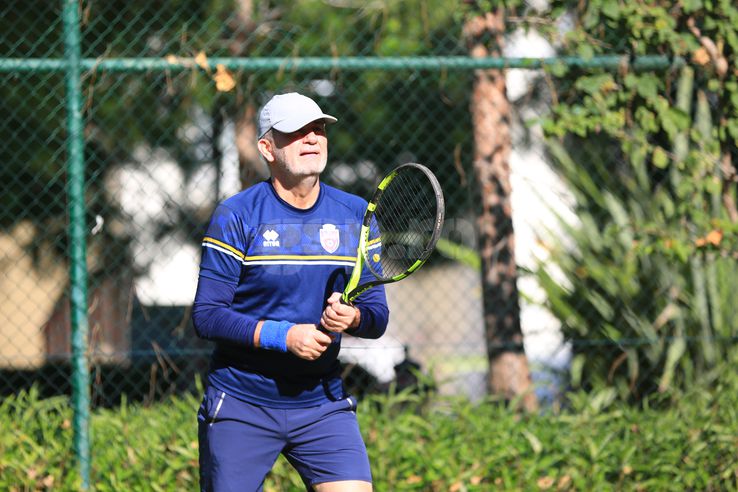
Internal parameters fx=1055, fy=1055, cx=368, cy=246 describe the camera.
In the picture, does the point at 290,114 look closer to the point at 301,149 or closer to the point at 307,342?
the point at 301,149

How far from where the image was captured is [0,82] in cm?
525

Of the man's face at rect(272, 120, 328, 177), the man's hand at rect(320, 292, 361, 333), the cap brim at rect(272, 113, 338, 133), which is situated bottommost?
the man's hand at rect(320, 292, 361, 333)

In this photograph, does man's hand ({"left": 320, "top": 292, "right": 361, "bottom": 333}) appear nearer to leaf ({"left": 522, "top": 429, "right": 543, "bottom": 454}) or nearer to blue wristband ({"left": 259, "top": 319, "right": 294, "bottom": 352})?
blue wristband ({"left": 259, "top": 319, "right": 294, "bottom": 352})

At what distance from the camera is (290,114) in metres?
3.36

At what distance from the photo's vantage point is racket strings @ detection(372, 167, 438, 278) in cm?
357

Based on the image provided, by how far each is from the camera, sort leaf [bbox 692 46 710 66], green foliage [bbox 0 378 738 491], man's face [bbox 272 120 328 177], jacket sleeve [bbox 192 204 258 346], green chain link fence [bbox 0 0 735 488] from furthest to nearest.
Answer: leaf [bbox 692 46 710 66] → green chain link fence [bbox 0 0 735 488] → green foliage [bbox 0 378 738 491] → man's face [bbox 272 120 328 177] → jacket sleeve [bbox 192 204 258 346]

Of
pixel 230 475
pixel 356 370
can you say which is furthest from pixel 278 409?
A: pixel 356 370

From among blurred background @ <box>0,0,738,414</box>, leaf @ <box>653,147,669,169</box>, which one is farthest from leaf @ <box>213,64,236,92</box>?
leaf @ <box>653,147,669,169</box>

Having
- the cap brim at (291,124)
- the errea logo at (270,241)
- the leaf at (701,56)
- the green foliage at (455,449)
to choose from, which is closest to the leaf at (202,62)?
the green foliage at (455,449)

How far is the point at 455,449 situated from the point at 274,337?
86.4 inches

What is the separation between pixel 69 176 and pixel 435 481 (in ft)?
7.59

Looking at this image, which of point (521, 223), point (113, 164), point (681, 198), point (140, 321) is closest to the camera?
point (681, 198)

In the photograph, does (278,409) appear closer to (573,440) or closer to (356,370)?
(573,440)

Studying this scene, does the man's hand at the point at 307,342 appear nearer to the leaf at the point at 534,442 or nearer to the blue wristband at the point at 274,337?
the blue wristband at the point at 274,337
